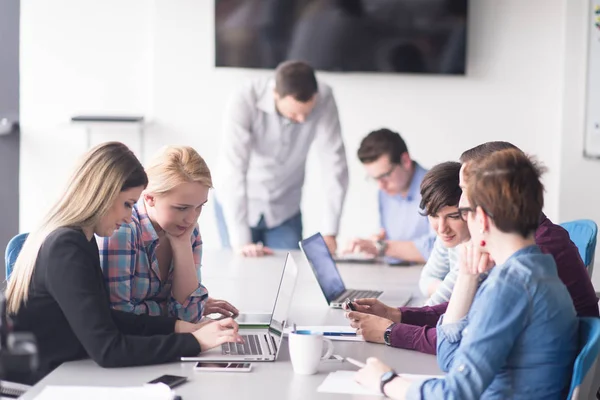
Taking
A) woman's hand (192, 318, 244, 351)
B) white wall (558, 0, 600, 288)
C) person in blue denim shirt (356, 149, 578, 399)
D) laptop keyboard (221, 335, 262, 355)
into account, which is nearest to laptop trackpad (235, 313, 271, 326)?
laptop keyboard (221, 335, 262, 355)

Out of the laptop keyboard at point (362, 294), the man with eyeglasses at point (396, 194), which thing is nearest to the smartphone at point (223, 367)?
the laptop keyboard at point (362, 294)

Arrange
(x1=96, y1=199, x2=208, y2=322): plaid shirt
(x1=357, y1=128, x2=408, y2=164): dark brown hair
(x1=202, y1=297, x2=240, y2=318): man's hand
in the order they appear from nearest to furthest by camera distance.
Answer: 1. (x1=96, y1=199, x2=208, y2=322): plaid shirt
2. (x1=202, y1=297, x2=240, y2=318): man's hand
3. (x1=357, y1=128, x2=408, y2=164): dark brown hair

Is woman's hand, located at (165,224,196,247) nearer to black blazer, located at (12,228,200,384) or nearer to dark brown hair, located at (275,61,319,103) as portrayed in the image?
black blazer, located at (12,228,200,384)

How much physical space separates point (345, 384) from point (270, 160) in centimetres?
253

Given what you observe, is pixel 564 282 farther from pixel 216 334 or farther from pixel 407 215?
pixel 407 215

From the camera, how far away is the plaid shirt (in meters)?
2.25

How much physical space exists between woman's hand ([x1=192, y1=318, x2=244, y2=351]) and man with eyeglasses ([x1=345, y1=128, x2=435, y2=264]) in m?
1.55

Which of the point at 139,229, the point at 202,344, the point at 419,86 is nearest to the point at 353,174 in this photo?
the point at 419,86

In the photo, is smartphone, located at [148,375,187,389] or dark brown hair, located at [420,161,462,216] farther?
dark brown hair, located at [420,161,462,216]

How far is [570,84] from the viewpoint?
17.3 ft

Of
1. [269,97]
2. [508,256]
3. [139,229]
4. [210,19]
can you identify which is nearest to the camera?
[508,256]

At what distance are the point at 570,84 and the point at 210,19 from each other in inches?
87.0

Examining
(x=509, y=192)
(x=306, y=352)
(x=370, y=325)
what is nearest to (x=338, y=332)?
(x=370, y=325)

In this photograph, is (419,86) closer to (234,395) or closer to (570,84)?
(570,84)
